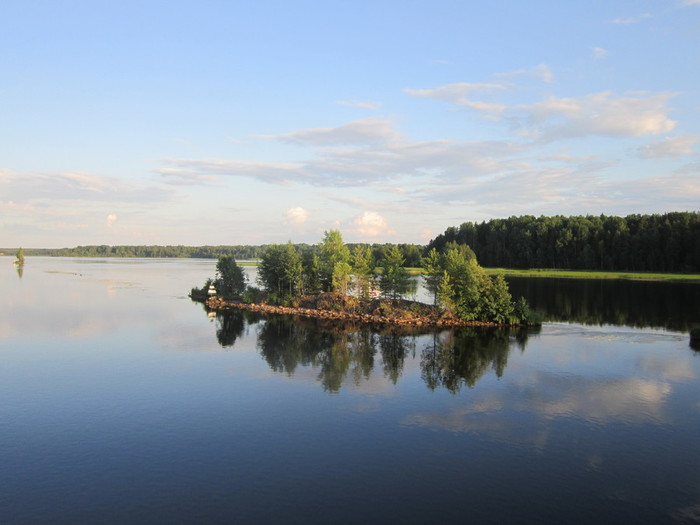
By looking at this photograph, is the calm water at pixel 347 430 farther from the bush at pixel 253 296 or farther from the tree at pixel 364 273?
the bush at pixel 253 296

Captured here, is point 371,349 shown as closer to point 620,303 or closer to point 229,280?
point 229,280

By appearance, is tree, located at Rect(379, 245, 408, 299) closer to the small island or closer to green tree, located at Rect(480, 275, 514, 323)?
the small island

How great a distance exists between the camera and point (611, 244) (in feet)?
552

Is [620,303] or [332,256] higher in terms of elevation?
[332,256]

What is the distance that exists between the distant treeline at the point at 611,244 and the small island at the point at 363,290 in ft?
339

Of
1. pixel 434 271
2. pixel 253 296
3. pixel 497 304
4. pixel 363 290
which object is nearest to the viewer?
pixel 497 304

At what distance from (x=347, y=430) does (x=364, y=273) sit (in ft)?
178

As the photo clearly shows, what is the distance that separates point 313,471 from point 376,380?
16.7 metres

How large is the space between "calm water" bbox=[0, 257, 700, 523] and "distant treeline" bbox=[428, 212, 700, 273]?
114250 mm

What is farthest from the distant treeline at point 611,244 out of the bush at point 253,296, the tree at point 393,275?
the bush at point 253,296

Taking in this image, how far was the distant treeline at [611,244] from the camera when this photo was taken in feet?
489

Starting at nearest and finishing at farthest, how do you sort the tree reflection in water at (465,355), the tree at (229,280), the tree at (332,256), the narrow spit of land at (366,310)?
the tree reflection in water at (465,355)
the narrow spit of land at (366,310)
the tree at (332,256)
the tree at (229,280)

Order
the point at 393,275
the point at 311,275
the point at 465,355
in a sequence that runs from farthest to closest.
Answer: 1. the point at 311,275
2. the point at 393,275
3. the point at 465,355

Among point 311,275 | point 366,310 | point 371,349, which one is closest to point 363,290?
point 366,310
